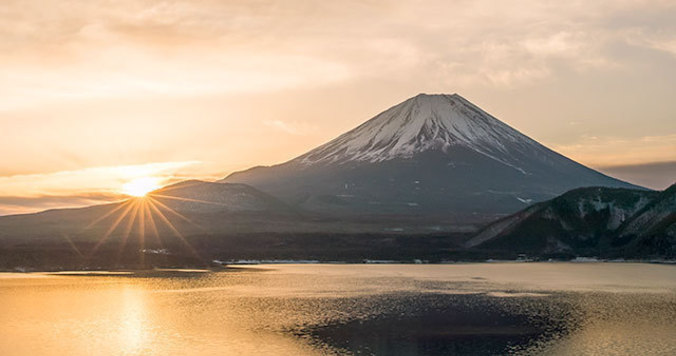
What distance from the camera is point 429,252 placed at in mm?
164250

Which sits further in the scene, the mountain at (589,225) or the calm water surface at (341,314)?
the mountain at (589,225)

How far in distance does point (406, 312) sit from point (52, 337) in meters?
30.8

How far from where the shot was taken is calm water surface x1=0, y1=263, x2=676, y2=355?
184 ft

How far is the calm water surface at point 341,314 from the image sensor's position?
56094mm

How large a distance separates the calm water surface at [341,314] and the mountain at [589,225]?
3664 centimetres

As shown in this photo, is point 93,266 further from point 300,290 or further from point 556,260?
point 556,260

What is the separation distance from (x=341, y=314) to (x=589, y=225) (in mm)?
108469

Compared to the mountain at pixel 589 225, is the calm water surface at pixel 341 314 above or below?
below

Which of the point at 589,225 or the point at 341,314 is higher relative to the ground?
the point at 589,225

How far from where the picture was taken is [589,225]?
16712 centimetres

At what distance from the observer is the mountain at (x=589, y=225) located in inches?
6048

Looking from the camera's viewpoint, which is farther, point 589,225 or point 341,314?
point 589,225

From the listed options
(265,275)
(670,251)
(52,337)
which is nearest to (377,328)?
(52,337)

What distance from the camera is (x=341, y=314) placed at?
236ft
